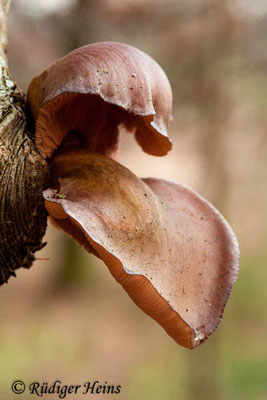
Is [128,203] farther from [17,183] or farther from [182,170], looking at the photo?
[182,170]

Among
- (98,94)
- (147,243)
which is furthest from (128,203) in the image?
(98,94)

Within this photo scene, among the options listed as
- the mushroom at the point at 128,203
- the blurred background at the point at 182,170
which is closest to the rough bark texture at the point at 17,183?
the mushroom at the point at 128,203

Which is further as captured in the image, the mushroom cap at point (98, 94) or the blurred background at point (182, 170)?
the blurred background at point (182, 170)

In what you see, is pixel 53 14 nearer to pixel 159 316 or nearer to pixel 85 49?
pixel 85 49

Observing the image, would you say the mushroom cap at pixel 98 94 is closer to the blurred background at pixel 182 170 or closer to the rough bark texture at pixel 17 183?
the rough bark texture at pixel 17 183

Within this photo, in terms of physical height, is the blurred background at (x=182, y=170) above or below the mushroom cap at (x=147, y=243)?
below

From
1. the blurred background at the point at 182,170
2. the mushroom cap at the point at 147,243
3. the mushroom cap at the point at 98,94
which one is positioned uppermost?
the mushroom cap at the point at 98,94

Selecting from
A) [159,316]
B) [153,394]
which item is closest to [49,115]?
[159,316]
